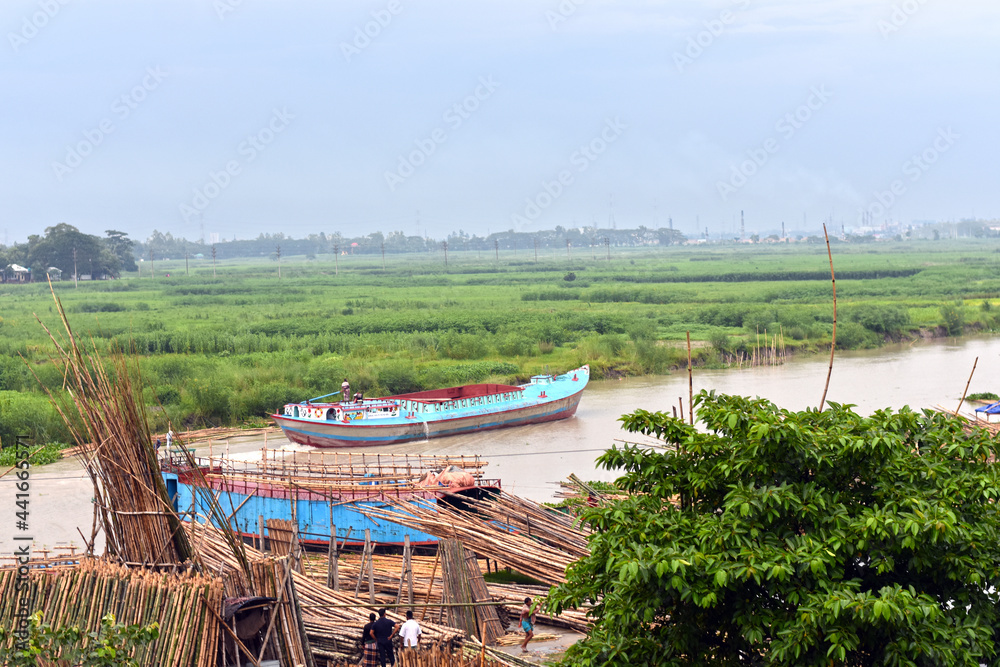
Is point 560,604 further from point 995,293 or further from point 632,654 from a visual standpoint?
point 995,293

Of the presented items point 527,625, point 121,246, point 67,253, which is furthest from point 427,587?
point 121,246

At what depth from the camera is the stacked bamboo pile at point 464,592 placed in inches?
370

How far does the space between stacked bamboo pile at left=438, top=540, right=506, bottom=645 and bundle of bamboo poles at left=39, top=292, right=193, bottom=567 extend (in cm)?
264

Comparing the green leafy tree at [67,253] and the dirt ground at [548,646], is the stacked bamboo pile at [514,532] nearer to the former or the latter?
the dirt ground at [548,646]

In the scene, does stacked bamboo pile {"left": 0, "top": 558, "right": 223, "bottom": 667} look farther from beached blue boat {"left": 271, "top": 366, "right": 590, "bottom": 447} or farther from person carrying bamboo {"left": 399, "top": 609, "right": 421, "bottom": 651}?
beached blue boat {"left": 271, "top": 366, "right": 590, "bottom": 447}

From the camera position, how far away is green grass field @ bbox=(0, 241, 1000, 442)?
29312 mm

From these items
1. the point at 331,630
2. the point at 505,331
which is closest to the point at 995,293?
the point at 505,331

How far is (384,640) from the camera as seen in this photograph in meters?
8.51

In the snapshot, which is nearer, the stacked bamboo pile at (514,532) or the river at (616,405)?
the stacked bamboo pile at (514,532)

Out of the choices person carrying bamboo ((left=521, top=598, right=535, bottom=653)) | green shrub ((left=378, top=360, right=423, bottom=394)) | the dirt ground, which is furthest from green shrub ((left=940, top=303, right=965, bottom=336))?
person carrying bamboo ((left=521, top=598, right=535, bottom=653))

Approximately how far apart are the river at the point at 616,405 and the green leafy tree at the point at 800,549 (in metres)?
Result: 7.99

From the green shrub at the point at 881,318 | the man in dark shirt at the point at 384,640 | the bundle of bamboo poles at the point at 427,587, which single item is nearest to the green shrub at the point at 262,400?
the bundle of bamboo poles at the point at 427,587

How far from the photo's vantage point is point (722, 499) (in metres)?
6.07

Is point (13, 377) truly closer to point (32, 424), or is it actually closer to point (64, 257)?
point (32, 424)
